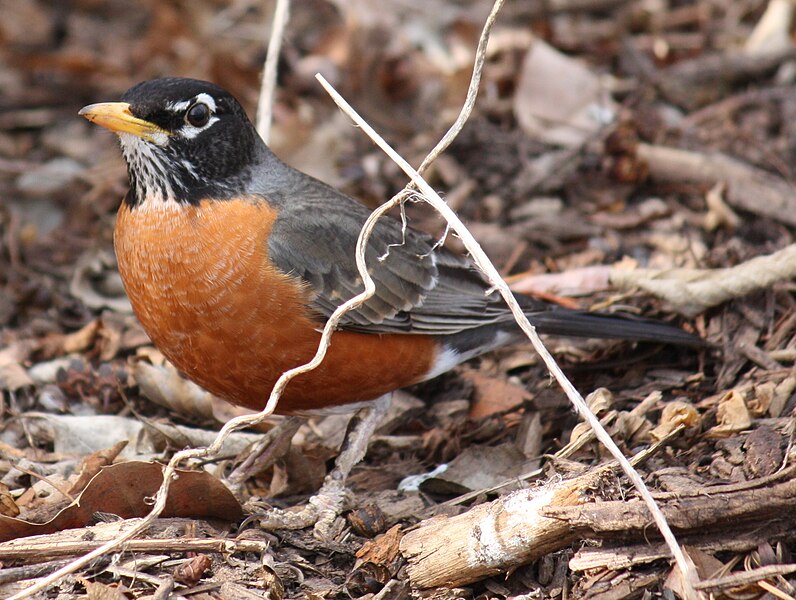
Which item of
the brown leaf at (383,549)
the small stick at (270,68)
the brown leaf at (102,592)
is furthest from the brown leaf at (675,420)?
the small stick at (270,68)

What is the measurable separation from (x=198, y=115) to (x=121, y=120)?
0.44 meters

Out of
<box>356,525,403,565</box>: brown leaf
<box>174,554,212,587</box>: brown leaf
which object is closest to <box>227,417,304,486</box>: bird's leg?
<box>356,525,403,565</box>: brown leaf

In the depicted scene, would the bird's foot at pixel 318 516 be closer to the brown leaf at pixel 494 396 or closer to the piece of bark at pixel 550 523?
the piece of bark at pixel 550 523

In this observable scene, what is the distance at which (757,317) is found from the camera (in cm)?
552

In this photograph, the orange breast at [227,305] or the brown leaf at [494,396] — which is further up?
the orange breast at [227,305]

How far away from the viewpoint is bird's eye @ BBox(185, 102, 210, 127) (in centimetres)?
504

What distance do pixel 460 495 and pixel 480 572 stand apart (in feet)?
3.53

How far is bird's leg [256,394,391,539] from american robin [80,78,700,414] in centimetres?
21

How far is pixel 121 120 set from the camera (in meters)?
4.77

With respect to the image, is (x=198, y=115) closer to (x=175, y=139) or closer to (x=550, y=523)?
(x=175, y=139)

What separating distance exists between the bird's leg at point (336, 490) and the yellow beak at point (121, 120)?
6.03 feet

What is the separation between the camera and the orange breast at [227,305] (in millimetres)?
4809

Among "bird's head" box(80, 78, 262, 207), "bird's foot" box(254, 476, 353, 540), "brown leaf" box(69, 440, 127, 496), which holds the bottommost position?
"bird's foot" box(254, 476, 353, 540)

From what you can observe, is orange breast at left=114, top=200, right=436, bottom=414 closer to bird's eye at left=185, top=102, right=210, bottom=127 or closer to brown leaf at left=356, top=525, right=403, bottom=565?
bird's eye at left=185, top=102, right=210, bottom=127
